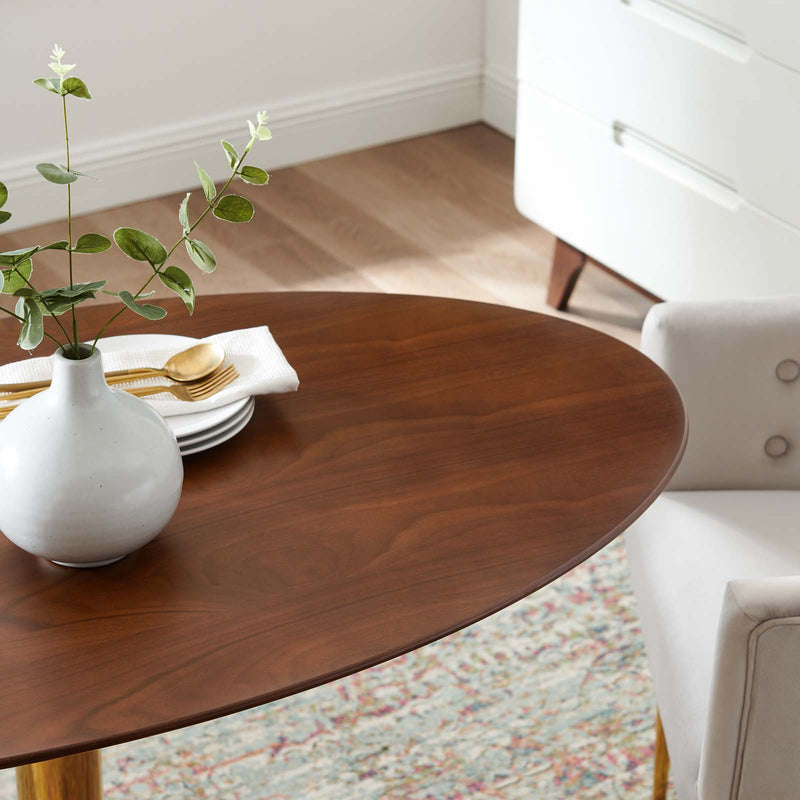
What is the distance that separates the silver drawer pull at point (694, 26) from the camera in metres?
2.37

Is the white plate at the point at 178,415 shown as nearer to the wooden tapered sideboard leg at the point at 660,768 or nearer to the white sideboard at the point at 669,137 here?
the wooden tapered sideboard leg at the point at 660,768

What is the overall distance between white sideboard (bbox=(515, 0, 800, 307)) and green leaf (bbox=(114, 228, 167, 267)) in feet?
5.09

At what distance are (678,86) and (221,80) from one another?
63.1 inches

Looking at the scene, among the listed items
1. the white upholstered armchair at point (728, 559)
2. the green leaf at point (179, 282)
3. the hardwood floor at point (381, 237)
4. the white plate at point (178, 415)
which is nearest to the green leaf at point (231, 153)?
the green leaf at point (179, 282)

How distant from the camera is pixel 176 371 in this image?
4.42ft

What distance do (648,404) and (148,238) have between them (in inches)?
23.3

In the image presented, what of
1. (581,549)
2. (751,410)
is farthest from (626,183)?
(581,549)

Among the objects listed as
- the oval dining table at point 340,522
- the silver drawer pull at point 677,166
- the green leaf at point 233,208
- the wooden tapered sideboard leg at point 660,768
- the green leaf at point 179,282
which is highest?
the green leaf at point 233,208

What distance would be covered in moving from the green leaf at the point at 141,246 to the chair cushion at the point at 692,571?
0.71 meters

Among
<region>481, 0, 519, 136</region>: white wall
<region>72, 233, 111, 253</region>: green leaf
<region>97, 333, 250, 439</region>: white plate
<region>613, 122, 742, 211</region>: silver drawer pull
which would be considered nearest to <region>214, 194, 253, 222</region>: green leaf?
<region>72, 233, 111, 253</region>: green leaf

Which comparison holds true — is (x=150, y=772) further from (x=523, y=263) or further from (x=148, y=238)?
(x=523, y=263)

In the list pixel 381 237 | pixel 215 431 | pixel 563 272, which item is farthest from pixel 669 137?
pixel 215 431

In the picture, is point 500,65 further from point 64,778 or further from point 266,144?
point 64,778

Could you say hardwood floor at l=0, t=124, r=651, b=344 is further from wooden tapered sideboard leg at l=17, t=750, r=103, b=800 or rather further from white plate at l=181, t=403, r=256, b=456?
wooden tapered sideboard leg at l=17, t=750, r=103, b=800
